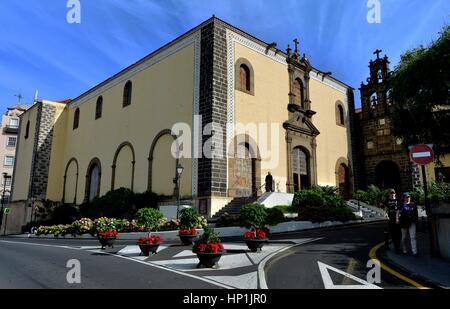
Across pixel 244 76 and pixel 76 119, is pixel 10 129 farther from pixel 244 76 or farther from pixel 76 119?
pixel 244 76

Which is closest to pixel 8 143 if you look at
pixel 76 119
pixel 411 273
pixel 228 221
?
pixel 76 119

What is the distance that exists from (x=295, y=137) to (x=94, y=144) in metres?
17.1

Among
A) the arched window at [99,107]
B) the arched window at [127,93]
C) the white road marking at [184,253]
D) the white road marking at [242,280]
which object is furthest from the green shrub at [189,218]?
the arched window at [99,107]

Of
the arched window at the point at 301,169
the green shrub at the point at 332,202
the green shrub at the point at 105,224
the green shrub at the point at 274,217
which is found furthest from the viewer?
the arched window at the point at 301,169

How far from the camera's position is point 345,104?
108 ft

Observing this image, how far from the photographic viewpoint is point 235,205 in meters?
21.0

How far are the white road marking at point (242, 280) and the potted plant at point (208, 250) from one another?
43.3 inches

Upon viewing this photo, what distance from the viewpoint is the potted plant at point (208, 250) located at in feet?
29.3

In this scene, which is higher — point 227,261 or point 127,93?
point 127,93

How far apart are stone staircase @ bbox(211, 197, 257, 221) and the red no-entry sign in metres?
11.9

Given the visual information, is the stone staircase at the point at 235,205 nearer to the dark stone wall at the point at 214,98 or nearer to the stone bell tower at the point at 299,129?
the dark stone wall at the point at 214,98

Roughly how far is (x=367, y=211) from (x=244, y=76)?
11.7 m
